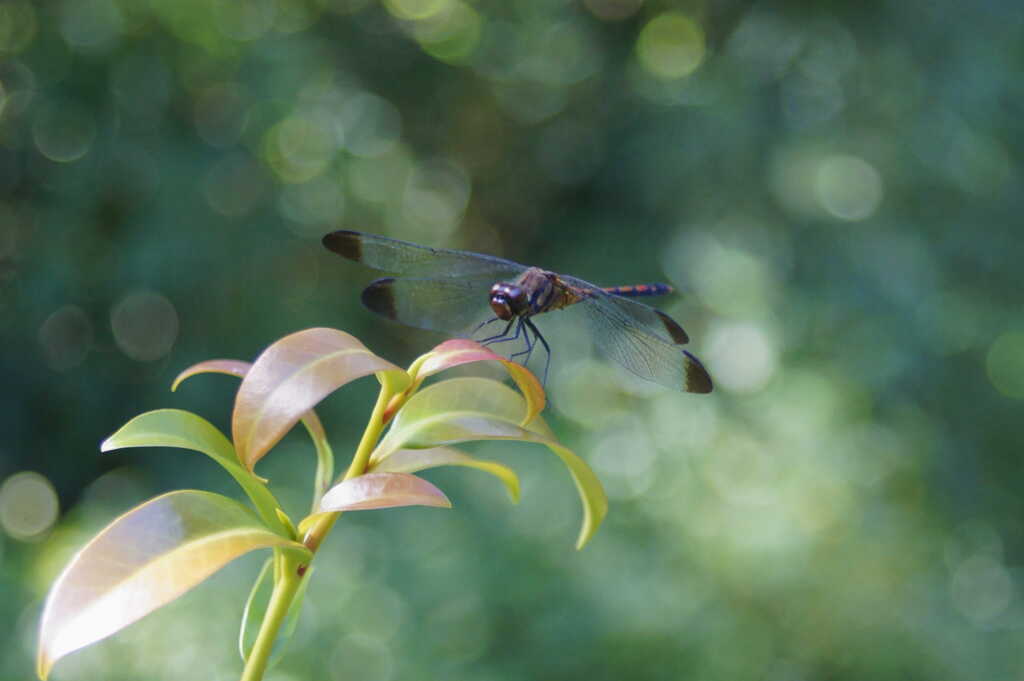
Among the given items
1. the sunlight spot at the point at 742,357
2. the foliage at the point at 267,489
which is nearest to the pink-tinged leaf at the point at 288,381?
the foliage at the point at 267,489

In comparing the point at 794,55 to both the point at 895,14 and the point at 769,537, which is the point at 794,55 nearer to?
the point at 895,14

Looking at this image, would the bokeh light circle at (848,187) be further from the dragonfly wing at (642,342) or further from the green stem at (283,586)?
the green stem at (283,586)

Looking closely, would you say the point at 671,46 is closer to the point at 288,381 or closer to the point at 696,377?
the point at 696,377

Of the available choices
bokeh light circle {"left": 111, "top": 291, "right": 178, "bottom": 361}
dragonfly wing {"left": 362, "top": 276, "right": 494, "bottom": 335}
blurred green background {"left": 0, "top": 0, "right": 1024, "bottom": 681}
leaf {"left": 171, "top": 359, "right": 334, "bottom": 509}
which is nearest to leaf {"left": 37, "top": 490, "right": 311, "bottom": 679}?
leaf {"left": 171, "top": 359, "right": 334, "bottom": 509}

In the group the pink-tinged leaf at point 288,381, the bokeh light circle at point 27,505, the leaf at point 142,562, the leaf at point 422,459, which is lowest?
the bokeh light circle at point 27,505

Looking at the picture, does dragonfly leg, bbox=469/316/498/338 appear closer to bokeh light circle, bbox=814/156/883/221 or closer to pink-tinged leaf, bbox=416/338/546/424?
pink-tinged leaf, bbox=416/338/546/424

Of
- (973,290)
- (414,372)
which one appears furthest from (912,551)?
(414,372)

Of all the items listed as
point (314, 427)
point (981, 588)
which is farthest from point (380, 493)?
point (981, 588)

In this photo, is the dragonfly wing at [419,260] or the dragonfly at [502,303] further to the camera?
the dragonfly wing at [419,260]
